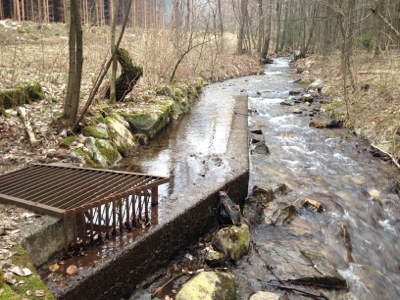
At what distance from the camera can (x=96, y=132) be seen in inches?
269

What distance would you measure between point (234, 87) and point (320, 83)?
4412 millimetres

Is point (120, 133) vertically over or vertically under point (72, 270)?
over

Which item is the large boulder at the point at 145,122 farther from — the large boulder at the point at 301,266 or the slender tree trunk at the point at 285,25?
Answer: the slender tree trunk at the point at 285,25

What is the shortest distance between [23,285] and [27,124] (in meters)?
4.20

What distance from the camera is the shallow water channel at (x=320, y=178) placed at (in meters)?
4.89

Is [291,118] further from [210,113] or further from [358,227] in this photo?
[358,227]

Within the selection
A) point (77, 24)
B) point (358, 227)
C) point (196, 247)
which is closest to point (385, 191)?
point (358, 227)

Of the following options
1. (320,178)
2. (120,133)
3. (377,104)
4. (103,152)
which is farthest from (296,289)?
(377,104)

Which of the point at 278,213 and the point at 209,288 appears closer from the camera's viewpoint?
the point at 209,288

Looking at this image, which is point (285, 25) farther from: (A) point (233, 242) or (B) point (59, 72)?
(A) point (233, 242)

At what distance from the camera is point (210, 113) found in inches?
446

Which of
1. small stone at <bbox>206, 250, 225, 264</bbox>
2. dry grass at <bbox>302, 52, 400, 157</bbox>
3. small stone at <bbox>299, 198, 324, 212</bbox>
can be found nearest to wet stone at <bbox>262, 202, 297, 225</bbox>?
small stone at <bbox>299, 198, 324, 212</bbox>

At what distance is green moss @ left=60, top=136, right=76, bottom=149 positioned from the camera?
20.0ft

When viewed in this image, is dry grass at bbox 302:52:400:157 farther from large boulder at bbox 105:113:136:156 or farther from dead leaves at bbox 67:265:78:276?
dead leaves at bbox 67:265:78:276
